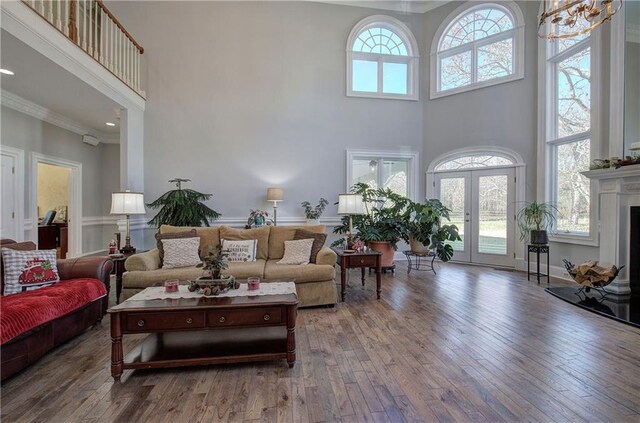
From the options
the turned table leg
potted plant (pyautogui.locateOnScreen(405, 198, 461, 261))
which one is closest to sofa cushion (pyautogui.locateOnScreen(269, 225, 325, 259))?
potted plant (pyautogui.locateOnScreen(405, 198, 461, 261))

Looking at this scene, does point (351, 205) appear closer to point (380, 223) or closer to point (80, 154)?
point (380, 223)

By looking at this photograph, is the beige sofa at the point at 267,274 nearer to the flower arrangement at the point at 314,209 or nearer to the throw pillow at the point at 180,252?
the throw pillow at the point at 180,252

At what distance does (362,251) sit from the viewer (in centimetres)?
412

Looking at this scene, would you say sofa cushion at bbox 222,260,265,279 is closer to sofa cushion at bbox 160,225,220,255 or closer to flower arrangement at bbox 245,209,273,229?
sofa cushion at bbox 160,225,220,255

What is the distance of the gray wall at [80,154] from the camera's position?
4.69 m

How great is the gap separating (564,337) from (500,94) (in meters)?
4.64

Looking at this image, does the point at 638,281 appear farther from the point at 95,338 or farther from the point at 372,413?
the point at 95,338

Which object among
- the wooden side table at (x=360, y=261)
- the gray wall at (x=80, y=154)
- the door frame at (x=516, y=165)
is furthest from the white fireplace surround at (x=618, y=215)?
the gray wall at (x=80, y=154)

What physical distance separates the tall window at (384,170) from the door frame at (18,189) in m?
5.50

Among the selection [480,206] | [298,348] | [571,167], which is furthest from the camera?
[480,206]

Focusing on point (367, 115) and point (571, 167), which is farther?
point (367, 115)

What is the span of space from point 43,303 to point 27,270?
0.63 m

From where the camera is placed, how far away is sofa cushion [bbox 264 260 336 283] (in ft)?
11.6

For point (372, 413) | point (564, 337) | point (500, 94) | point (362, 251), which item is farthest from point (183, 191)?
point (500, 94)
